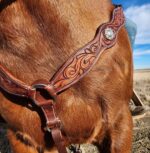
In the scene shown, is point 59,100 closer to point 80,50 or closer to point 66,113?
point 66,113

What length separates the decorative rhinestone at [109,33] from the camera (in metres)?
1.60

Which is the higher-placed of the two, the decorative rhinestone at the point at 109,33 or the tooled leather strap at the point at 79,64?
the decorative rhinestone at the point at 109,33

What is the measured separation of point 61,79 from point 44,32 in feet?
0.63

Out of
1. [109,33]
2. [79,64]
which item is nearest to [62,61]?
[79,64]

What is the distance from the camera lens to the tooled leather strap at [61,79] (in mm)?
1561

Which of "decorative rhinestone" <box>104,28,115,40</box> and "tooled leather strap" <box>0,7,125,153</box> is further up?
"decorative rhinestone" <box>104,28,115,40</box>

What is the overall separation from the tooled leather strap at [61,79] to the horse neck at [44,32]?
1.2 inches

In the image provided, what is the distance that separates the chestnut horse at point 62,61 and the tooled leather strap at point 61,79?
26 mm

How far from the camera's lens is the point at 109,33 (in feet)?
5.29

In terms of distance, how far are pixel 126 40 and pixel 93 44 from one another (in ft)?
0.60

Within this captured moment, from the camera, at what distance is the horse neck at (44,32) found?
1553mm

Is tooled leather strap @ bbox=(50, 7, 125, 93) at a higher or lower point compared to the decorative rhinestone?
lower

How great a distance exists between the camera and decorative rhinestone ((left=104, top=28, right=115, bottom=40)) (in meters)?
1.60

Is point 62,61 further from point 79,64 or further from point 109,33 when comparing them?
point 109,33
